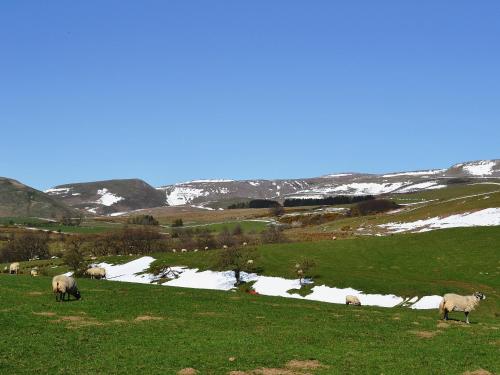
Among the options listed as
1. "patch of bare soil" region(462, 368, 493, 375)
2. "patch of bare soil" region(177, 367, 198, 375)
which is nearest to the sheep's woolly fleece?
"patch of bare soil" region(462, 368, 493, 375)

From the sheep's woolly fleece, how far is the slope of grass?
69.5 ft

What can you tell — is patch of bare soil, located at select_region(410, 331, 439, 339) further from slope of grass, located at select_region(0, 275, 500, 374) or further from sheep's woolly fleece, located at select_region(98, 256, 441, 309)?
sheep's woolly fleece, located at select_region(98, 256, 441, 309)

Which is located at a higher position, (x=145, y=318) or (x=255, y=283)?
(x=145, y=318)

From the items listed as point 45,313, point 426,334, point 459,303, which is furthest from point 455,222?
point 45,313

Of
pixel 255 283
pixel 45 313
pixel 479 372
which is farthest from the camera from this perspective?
pixel 255 283

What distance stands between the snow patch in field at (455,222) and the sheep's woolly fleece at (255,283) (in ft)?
172

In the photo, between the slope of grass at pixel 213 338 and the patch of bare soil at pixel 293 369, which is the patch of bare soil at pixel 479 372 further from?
the patch of bare soil at pixel 293 369

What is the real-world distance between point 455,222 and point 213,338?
10245cm

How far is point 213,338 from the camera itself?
30156 millimetres

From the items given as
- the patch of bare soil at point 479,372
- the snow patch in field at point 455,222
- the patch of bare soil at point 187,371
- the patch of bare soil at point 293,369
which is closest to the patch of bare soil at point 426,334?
the patch of bare soil at point 479,372

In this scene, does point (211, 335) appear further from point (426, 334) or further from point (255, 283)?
point (255, 283)

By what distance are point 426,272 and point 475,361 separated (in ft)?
178

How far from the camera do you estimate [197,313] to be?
38.7 m

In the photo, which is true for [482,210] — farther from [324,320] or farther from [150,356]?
[150,356]
